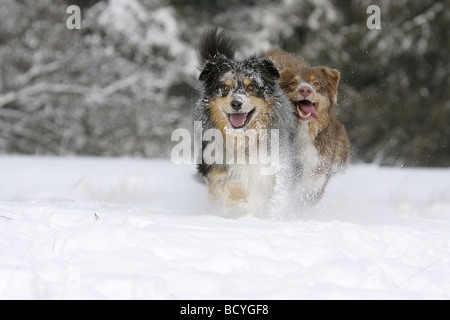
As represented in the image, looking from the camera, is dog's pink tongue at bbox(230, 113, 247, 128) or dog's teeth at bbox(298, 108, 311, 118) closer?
dog's pink tongue at bbox(230, 113, 247, 128)

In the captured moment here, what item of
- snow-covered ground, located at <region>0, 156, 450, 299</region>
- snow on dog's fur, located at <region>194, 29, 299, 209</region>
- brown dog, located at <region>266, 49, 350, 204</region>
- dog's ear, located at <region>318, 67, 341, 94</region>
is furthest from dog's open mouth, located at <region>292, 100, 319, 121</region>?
snow-covered ground, located at <region>0, 156, 450, 299</region>

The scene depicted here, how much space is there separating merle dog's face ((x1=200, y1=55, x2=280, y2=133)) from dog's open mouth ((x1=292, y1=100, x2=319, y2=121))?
0.53 m

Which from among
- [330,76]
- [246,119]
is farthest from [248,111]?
[330,76]

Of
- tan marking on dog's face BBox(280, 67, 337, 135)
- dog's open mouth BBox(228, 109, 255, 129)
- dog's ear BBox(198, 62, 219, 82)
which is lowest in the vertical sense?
dog's open mouth BBox(228, 109, 255, 129)

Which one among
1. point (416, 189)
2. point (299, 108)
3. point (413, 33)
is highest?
point (413, 33)

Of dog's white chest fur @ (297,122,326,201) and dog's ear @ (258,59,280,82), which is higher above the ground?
dog's ear @ (258,59,280,82)

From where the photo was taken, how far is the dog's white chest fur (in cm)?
524

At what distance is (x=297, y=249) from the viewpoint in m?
3.18

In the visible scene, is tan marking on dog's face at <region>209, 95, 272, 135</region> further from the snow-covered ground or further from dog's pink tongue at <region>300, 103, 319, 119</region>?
the snow-covered ground

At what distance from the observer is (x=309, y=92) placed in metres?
5.14

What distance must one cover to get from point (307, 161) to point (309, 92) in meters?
0.58

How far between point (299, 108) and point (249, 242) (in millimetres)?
2265
